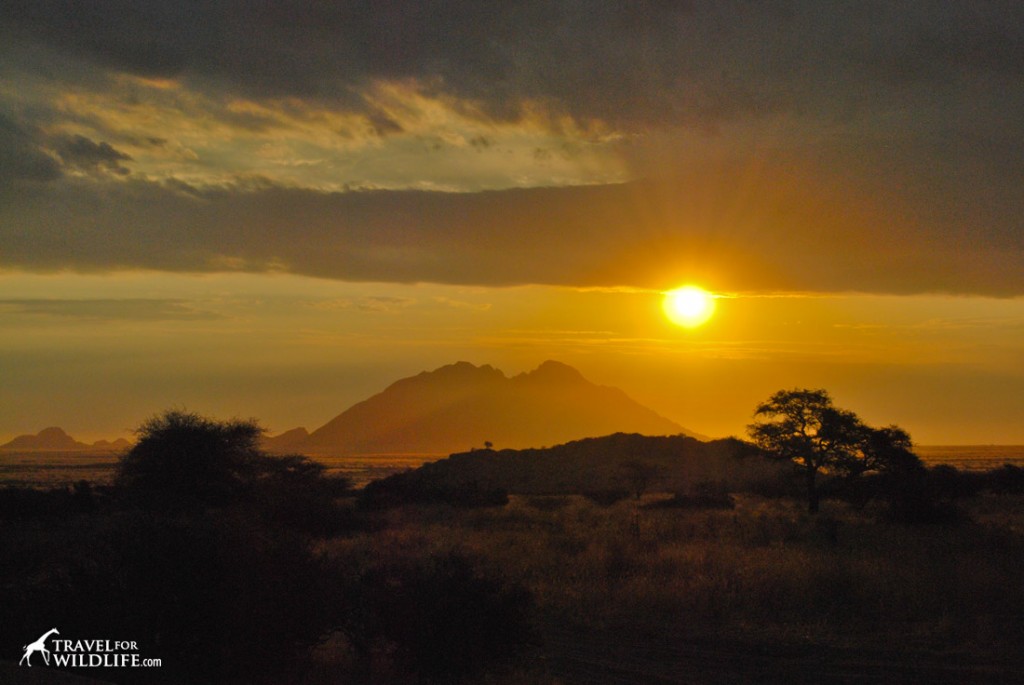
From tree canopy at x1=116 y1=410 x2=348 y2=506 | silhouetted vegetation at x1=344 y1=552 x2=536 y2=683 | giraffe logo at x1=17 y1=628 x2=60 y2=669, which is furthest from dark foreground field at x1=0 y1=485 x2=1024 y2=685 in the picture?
tree canopy at x1=116 y1=410 x2=348 y2=506

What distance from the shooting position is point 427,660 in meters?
12.0

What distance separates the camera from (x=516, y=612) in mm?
12672

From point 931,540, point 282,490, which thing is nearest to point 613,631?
point 931,540

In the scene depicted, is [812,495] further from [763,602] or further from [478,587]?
[478,587]

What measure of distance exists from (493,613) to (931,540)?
20.7m

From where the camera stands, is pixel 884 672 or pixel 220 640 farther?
pixel 884 672

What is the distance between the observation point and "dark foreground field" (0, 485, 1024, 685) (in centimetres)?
1133

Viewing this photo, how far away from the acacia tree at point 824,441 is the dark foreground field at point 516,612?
19.6 meters

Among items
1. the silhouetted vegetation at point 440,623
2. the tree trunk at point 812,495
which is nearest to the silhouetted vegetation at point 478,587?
the silhouetted vegetation at point 440,623

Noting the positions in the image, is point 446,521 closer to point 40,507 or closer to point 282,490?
point 282,490

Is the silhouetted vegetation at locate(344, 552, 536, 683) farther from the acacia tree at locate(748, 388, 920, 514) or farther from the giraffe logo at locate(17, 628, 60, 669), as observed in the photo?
the acacia tree at locate(748, 388, 920, 514)

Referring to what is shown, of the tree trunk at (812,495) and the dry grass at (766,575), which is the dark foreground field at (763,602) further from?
the tree trunk at (812,495)

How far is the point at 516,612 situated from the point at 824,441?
36.0 m

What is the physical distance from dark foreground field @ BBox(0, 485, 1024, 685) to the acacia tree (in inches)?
772
